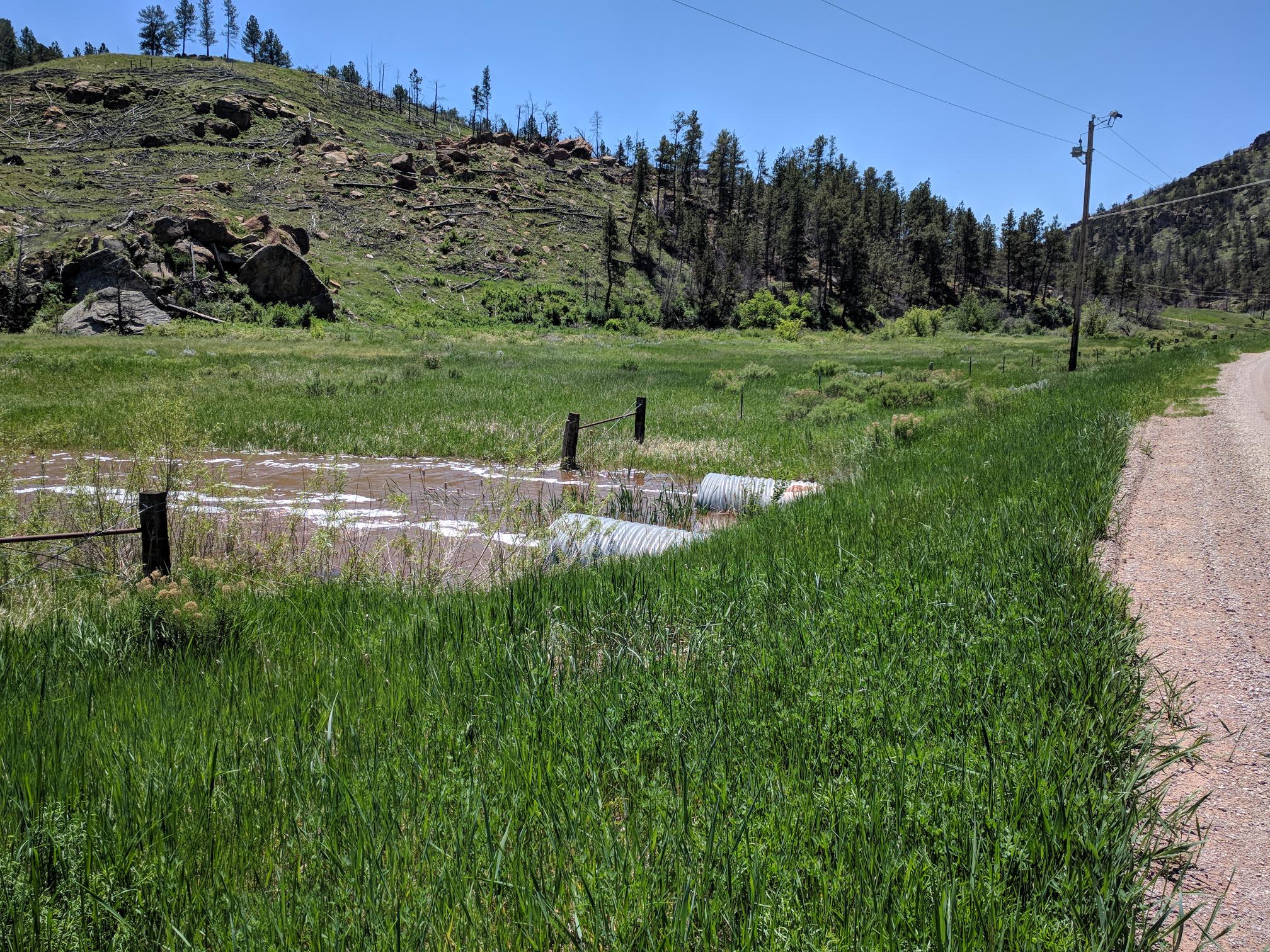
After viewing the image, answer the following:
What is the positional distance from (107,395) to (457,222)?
273 feet

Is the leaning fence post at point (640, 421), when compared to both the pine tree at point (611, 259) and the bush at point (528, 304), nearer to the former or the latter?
the bush at point (528, 304)

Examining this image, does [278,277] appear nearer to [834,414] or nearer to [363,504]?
[834,414]

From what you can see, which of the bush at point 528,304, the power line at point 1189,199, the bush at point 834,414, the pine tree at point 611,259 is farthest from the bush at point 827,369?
the pine tree at point 611,259

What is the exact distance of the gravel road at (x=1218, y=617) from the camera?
2684mm

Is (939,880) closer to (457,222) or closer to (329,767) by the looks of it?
(329,767)

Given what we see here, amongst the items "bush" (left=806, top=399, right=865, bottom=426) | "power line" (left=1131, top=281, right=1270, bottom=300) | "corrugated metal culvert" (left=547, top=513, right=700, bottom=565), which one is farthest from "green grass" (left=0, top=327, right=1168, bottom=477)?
"power line" (left=1131, top=281, right=1270, bottom=300)

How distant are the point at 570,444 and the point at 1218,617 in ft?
36.5

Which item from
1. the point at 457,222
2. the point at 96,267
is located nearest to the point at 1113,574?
the point at 96,267

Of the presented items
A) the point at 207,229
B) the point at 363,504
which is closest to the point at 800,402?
the point at 363,504

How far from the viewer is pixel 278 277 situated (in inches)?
2238

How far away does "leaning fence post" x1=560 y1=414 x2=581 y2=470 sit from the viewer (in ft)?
47.0

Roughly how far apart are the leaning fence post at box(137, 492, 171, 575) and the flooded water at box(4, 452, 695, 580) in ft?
3.42

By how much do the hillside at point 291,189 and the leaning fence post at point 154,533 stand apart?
5600cm

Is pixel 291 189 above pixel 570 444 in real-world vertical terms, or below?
above
